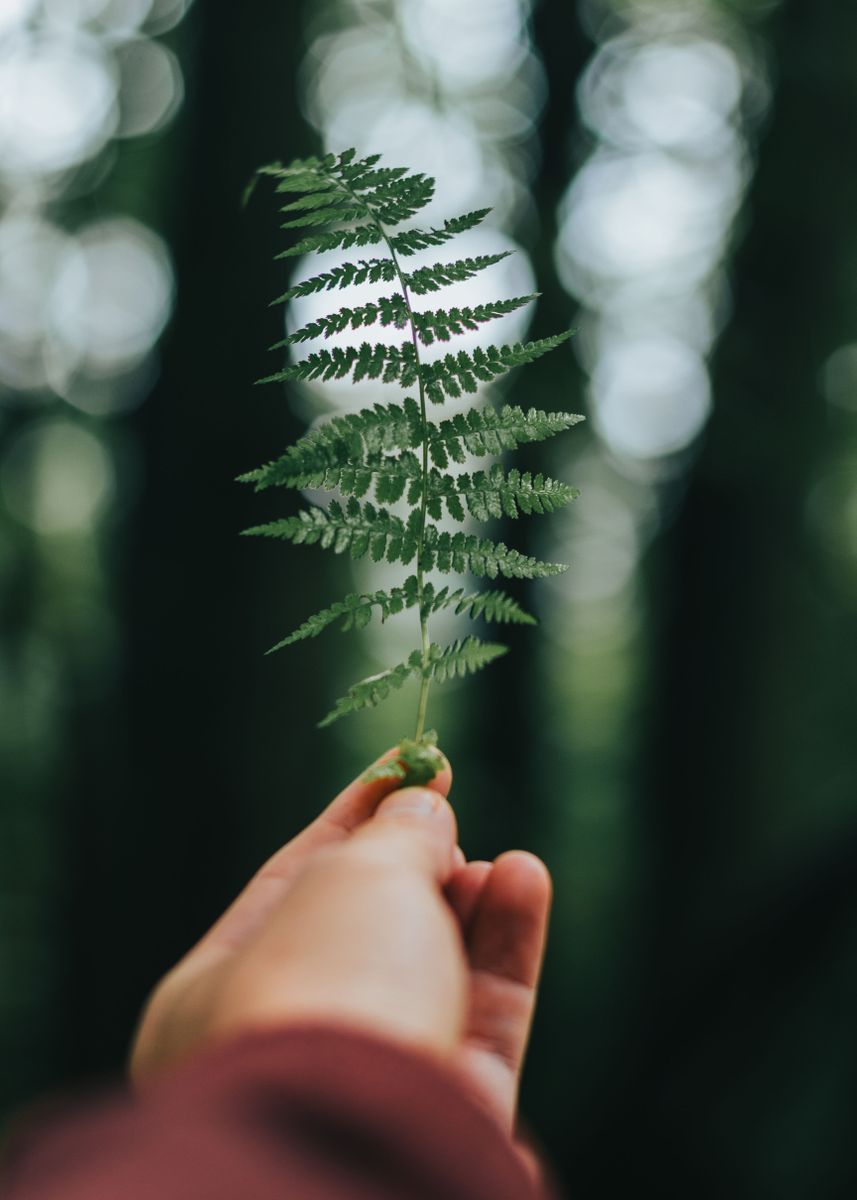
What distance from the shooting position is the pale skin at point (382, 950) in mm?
1114

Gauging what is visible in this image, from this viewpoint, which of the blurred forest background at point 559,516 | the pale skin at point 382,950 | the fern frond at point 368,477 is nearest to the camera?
the pale skin at point 382,950

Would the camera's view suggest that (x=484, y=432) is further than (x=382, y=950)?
Yes

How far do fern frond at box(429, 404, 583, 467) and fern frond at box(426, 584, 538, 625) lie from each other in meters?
0.24

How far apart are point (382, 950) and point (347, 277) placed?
1072 mm

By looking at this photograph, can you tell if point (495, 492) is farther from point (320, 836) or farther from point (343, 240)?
point (320, 836)

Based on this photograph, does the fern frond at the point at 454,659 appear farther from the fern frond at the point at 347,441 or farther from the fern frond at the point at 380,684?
the fern frond at the point at 347,441

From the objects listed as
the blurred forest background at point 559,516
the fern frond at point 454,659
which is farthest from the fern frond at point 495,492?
the blurred forest background at point 559,516

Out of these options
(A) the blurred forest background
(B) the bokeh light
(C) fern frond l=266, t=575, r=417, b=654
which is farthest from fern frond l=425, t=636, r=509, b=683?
(B) the bokeh light

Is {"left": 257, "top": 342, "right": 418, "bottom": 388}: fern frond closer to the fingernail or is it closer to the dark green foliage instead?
the dark green foliage

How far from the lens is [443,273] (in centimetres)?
153

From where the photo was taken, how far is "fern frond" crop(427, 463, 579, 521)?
152 cm

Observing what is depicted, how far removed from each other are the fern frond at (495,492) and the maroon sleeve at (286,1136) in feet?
2.91

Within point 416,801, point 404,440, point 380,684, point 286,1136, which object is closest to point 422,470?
point 404,440

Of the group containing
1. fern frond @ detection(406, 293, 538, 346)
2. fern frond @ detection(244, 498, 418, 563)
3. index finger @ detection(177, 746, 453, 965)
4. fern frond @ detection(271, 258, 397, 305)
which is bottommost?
index finger @ detection(177, 746, 453, 965)
